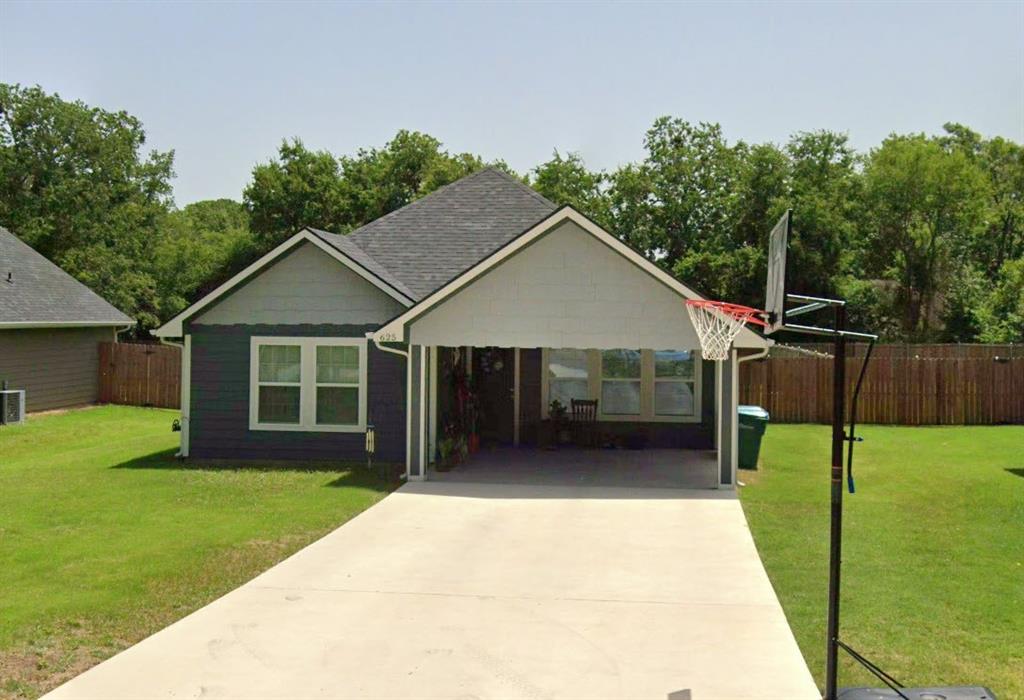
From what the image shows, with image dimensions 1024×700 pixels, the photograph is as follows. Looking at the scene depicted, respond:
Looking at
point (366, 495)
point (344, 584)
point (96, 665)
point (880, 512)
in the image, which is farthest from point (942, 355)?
point (96, 665)

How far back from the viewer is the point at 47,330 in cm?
2617

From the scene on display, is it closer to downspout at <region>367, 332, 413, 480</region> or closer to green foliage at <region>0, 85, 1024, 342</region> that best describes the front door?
downspout at <region>367, 332, 413, 480</region>

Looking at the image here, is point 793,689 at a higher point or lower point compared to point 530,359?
lower

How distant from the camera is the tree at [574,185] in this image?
45.9 m

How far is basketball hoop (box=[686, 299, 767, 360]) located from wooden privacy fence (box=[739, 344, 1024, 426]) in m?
10.4

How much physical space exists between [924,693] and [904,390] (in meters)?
19.1

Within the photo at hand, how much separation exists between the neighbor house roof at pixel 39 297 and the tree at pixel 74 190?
15.9 m

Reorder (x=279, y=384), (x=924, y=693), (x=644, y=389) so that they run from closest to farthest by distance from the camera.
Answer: (x=924, y=693) → (x=279, y=384) → (x=644, y=389)

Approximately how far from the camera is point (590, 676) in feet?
24.3

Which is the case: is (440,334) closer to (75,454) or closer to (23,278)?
(75,454)

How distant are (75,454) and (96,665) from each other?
42.2 feet

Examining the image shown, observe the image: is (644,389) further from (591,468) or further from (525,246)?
(525,246)

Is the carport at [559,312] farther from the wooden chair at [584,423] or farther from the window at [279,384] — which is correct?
the wooden chair at [584,423]

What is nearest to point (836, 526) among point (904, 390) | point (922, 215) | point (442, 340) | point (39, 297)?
point (442, 340)
